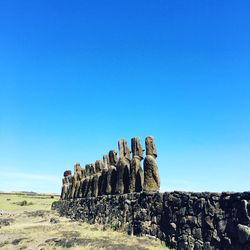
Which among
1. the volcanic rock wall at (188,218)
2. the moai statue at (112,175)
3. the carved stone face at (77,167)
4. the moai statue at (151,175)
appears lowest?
the volcanic rock wall at (188,218)

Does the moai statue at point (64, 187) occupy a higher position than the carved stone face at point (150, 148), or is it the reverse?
the moai statue at point (64, 187)

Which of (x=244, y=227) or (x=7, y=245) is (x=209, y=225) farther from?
(x=7, y=245)

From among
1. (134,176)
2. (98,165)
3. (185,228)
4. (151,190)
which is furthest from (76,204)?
(185,228)

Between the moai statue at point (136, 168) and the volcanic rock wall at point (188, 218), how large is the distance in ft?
1.77

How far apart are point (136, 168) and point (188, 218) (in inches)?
228

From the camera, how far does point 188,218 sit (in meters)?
11.6

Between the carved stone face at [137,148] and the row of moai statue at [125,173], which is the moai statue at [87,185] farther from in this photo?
the carved stone face at [137,148]

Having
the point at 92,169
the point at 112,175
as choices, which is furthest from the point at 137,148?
the point at 92,169

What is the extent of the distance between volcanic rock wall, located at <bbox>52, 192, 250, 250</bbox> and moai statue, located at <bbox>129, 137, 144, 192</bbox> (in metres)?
0.54

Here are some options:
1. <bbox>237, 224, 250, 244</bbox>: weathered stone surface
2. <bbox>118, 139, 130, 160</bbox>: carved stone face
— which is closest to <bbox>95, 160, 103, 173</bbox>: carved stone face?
<bbox>118, 139, 130, 160</bbox>: carved stone face

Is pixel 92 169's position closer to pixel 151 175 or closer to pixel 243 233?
pixel 151 175

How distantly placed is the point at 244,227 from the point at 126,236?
6.80m

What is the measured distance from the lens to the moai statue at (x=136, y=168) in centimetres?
1664

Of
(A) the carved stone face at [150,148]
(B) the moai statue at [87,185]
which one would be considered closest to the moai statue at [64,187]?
(B) the moai statue at [87,185]
